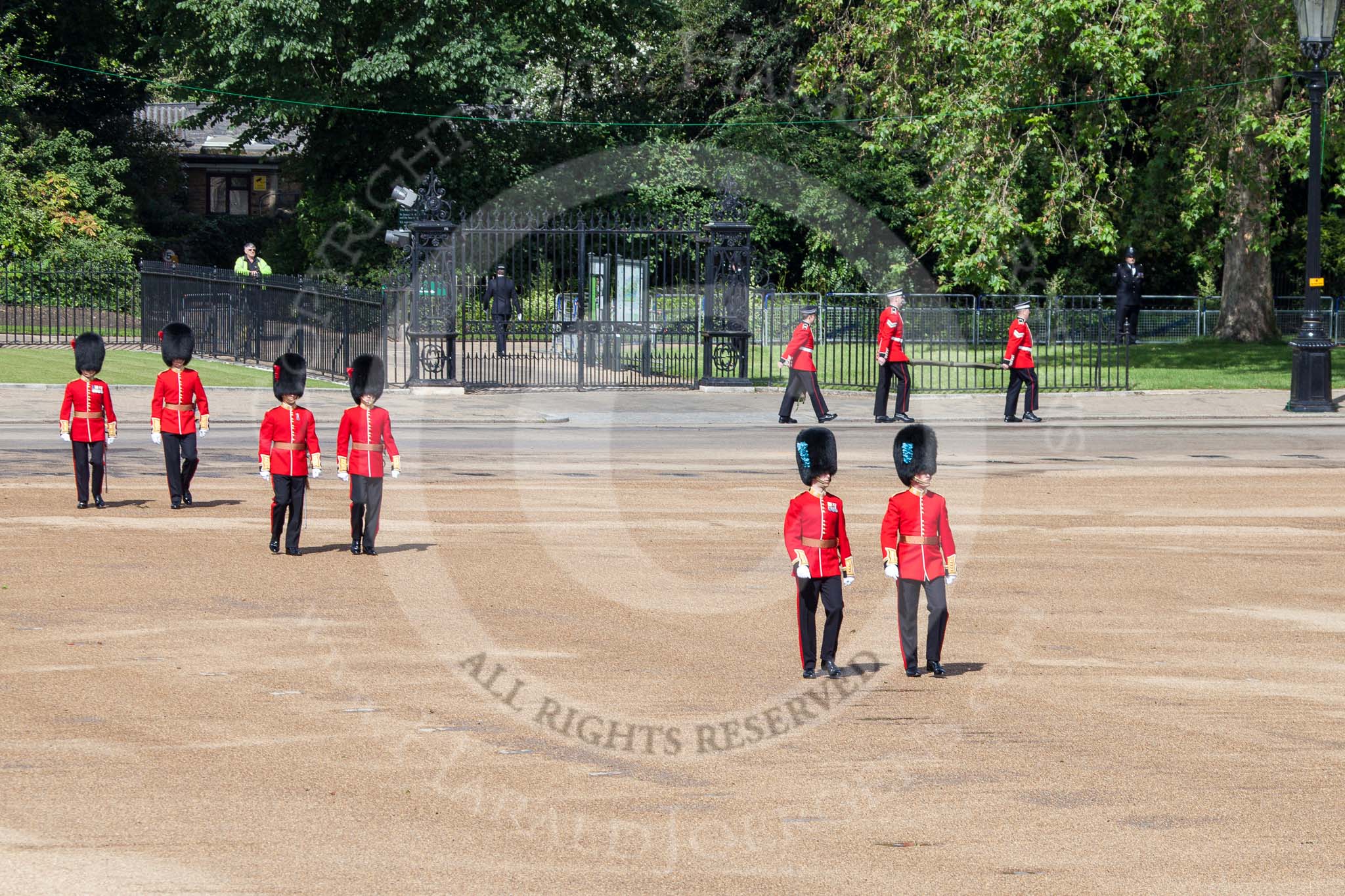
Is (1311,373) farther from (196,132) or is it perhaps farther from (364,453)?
(196,132)

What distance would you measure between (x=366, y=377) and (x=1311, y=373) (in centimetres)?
1650

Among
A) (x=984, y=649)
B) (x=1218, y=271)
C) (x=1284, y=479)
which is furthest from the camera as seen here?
(x=1218, y=271)

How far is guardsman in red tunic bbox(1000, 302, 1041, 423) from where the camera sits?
918 inches

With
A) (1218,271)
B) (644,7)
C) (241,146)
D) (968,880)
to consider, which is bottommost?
(968,880)

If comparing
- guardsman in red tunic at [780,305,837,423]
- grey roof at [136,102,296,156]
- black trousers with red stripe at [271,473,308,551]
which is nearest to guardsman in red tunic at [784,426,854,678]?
black trousers with red stripe at [271,473,308,551]

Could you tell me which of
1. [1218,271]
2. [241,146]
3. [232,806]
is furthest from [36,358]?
[1218,271]

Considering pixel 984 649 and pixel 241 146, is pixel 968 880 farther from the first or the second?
pixel 241 146

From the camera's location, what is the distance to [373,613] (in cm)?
1023

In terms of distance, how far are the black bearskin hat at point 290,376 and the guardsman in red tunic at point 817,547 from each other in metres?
5.22

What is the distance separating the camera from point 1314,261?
2477 cm

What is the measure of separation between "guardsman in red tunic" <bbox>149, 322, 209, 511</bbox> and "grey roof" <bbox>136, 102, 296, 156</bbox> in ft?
161

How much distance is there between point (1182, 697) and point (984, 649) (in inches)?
52.7

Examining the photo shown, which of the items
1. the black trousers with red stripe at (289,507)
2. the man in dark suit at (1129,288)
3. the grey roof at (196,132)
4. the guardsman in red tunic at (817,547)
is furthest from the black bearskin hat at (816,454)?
the grey roof at (196,132)

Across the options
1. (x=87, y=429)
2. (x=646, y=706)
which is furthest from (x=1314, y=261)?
(x=646, y=706)
